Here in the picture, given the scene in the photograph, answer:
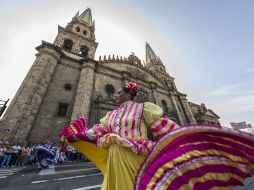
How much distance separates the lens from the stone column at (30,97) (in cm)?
1005

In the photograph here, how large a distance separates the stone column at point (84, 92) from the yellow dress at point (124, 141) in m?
11.6

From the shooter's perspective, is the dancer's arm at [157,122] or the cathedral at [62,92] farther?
the cathedral at [62,92]

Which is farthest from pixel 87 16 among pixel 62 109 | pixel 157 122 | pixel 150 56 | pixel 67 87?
pixel 157 122

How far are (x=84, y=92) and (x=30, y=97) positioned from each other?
4740mm

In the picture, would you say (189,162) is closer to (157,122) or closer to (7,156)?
(157,122)

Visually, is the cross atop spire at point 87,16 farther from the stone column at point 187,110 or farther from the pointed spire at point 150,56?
the stone column at point 187,110

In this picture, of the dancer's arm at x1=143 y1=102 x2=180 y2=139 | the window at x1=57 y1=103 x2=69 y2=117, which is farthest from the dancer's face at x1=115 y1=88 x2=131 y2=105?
the window at x1=57 y1=103 x2=69 y2=117

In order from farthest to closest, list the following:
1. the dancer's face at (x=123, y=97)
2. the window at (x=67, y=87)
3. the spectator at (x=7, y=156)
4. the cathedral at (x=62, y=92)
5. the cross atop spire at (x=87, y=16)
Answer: the cross atop spire at (x=87, y=16)
the window at (x=67, y=87)
the cathedral at (x=62, y=92)
the spectator at (x=7, y=156)
the dancer's face at (x=123, y=97)

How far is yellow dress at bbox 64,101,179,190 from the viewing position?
4.25ft

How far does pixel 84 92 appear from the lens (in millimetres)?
14336

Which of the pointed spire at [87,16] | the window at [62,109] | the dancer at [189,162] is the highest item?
the pointed spire at [87,16]

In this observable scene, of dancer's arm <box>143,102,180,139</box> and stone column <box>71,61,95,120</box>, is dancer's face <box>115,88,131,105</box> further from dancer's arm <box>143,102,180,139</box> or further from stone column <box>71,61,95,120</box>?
stone column <box>71,61,95,120</box>

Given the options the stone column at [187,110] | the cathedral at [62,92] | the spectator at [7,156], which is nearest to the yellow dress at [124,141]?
the spectator at [7,156]

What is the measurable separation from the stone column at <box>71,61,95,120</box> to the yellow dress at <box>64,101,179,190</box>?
458 inches
